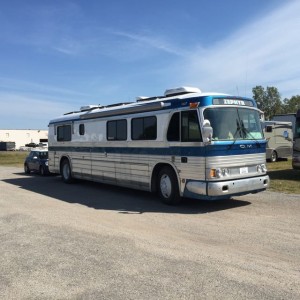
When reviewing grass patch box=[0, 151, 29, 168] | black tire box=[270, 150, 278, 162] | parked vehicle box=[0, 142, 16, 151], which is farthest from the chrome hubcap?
parked vehicle box=[0, 142, 16, 151]

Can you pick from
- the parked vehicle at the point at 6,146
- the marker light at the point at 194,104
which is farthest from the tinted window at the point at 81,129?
the parked vehicle at the point at 6,146

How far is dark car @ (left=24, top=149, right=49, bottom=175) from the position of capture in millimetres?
21328

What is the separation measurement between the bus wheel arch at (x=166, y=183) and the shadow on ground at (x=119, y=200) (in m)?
0.22

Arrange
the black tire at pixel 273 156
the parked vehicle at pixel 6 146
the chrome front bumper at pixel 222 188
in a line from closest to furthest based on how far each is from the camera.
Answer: the chrome front bumper at pixel 222 188 < the black tire at pixel 273 156 < the parked vehicle at pixel 6 146

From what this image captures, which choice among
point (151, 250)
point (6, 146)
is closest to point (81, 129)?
point (151, 250)

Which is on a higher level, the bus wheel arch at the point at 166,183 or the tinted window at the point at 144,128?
the tinted window at the point at 144,128

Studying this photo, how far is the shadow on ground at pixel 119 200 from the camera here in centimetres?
1022

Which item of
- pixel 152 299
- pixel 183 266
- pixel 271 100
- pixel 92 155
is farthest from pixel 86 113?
pixel 271 100

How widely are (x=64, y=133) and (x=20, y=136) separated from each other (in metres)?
103

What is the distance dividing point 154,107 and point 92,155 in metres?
4.28

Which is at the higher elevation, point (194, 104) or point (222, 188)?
point (194, 104)

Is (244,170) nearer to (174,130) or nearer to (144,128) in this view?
(174,130)

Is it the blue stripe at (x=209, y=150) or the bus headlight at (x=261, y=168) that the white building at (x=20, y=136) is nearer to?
the blue stripe at (x=209, y=150)

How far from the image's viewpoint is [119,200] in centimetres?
1182
